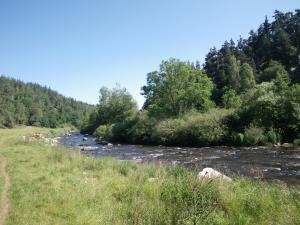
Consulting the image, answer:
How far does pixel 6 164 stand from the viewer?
25.1 metres

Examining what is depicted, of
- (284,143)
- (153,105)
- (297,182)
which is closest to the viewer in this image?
(297,182)

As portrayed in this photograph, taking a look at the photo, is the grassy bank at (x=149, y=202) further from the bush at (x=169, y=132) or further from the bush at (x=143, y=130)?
the bush at (x=143, y=130)

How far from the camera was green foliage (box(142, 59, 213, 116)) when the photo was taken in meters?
64.8

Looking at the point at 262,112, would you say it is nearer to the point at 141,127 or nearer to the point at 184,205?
the point at 141,127

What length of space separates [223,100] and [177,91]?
11052 mm

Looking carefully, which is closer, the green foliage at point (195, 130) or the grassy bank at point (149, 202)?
the grassy bank at point (149, 202)

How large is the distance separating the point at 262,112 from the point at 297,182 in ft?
90.1

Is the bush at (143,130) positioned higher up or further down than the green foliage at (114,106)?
further down

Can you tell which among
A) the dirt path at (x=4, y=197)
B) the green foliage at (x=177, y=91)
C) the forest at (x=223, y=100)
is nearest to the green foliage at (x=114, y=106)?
the forest at (x=223, y=100)

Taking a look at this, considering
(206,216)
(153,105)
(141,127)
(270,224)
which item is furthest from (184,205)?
(153,105)

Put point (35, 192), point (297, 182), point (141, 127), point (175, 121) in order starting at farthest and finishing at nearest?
point (141, 127)
point (175, 121)
point (297, 182)
point (35, 192)

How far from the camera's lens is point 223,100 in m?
70.3

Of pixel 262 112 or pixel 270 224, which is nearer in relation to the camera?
pixel 270 224

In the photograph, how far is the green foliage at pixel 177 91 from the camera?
64812 mm
